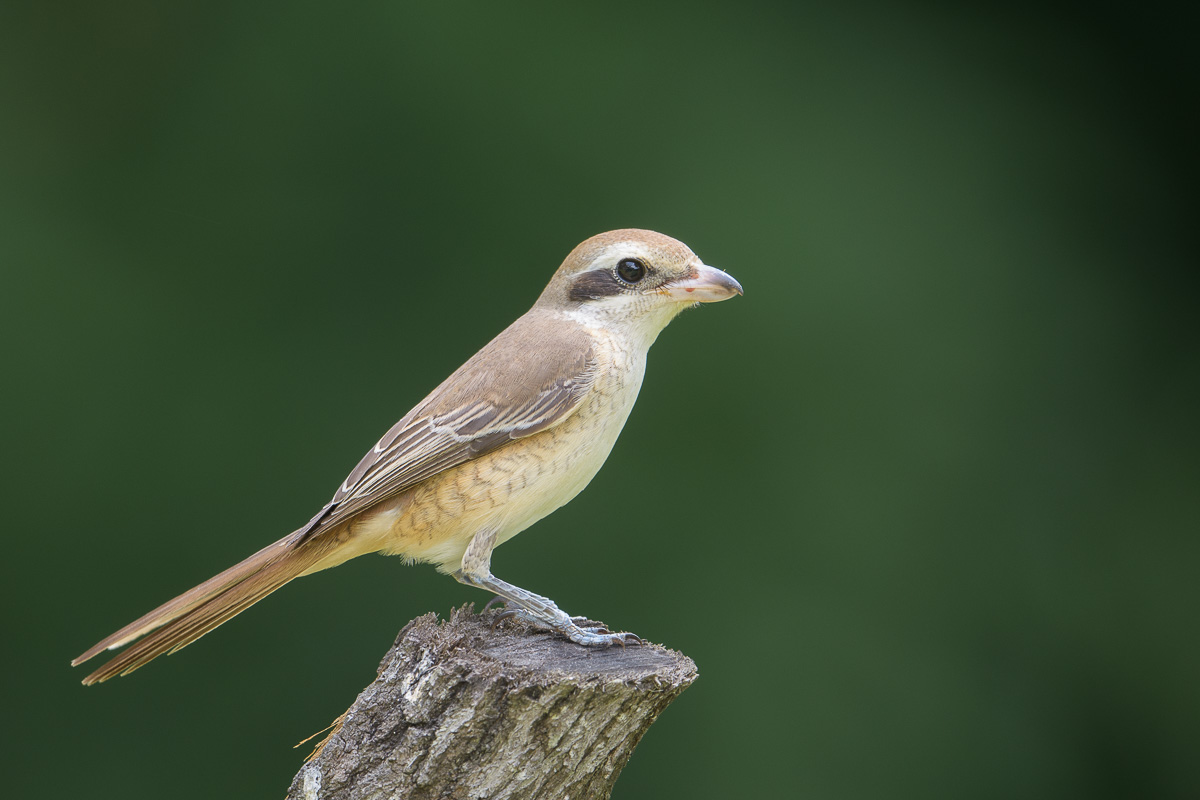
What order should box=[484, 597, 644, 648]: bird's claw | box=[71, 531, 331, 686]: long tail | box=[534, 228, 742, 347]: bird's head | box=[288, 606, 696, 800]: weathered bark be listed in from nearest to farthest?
box=[288, 606, 696, 800]: weathered bark, box=[71, 531, 331, 686]: long tail, box=[484, 597, 644, 648]: bird's claw, box=[534, 228, 742, 347]: bird's head

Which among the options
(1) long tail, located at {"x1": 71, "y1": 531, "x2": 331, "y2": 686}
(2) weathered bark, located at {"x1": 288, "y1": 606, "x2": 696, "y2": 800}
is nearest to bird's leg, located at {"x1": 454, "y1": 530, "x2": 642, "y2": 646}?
(2) weathered bark, located at {"x1": 288, "y1": 606, "x2": 696, "y2": 800}

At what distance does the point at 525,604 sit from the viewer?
2.99 metres

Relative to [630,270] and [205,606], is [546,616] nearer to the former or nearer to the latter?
[205,606]

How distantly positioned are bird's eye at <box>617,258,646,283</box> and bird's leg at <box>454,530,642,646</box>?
90 centimetres

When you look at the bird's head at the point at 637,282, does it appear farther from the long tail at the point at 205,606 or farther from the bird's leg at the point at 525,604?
the long tail at the point at 205,606

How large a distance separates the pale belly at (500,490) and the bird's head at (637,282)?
0.19 meters

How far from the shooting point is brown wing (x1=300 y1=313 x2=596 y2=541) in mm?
3055

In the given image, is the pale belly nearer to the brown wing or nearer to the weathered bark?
the brown wing

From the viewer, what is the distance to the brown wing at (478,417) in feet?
10.0

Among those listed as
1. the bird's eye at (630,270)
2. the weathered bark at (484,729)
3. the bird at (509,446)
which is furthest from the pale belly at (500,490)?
the weathered bark at (484,729)

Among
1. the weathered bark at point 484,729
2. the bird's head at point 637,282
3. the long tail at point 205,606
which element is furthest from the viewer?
the bird's head at point 637,282

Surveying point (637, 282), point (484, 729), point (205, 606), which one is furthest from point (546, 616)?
point (637, 282)

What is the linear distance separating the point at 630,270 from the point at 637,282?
0.14ft

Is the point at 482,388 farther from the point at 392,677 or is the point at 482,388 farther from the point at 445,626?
the point at 392,677
